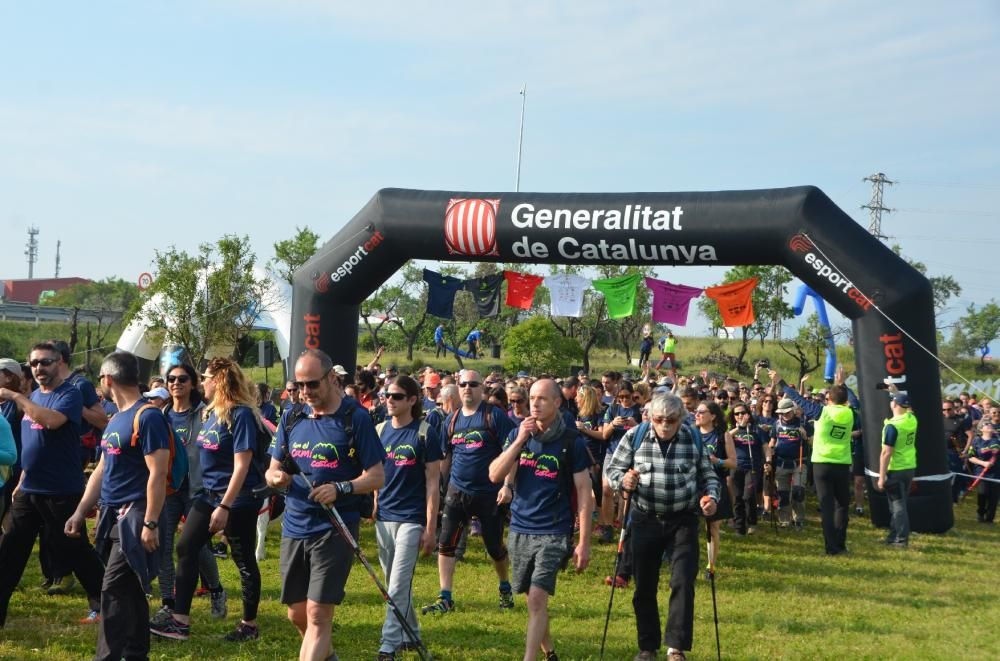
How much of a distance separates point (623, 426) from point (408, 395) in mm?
4582

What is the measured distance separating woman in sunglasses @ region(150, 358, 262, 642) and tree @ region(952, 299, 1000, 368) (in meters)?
62.0

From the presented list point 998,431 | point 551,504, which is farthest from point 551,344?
point 551,504

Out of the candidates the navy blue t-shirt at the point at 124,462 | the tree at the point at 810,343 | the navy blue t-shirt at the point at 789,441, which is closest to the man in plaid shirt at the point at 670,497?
the navy blue t-shirt at the point at 124,462

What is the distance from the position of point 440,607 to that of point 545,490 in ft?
6.89

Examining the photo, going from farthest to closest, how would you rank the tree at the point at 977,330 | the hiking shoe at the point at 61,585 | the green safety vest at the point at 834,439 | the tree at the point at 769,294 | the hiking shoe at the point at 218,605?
1. the tree at the point at 977,330
2. the tree at the point at 769,294
3. the green safety vest at the point at 834,439
4. the hiking shoe at the point at 61,585
5. the hiking shoe at the point at 218,605

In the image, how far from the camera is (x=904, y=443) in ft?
36.8

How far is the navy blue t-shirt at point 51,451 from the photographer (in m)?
6.24

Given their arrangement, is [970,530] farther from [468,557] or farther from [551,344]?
[551,344]

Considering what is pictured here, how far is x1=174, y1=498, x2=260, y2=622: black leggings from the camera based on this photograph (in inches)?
250

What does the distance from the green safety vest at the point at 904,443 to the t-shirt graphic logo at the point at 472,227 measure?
579 centimetres

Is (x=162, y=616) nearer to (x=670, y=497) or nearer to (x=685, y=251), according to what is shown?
(x=670, y=497)

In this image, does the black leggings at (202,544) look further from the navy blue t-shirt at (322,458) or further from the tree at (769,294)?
the tree at (769,294)

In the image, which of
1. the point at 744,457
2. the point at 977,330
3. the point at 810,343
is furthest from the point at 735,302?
the point at 977,330

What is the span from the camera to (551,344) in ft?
116
